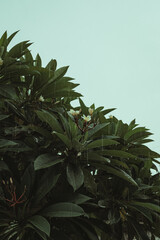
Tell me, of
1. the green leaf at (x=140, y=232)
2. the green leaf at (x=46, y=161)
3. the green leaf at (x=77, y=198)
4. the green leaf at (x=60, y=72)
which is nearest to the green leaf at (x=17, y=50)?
the green leaf at (x=60, y=72)

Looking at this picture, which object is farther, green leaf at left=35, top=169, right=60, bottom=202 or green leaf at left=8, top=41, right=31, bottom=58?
green leaf at left=8, top=41, right=31, bottom=58

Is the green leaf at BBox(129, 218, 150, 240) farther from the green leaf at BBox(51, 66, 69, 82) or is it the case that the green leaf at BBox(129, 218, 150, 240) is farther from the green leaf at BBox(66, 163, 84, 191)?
the green leaf at BBox(51, 66, 69, 82)

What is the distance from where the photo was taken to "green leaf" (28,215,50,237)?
899 mm

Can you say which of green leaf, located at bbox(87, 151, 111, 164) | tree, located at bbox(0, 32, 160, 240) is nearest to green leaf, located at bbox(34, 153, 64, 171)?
tree, located at bbox(0, 32, 160, 240)

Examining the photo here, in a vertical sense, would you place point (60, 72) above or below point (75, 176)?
above

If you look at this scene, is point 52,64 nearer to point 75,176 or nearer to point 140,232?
point 75,176

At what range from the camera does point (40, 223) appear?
94 centimetres

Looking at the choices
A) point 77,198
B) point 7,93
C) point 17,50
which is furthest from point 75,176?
point 17,50

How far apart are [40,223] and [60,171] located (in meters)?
0.26

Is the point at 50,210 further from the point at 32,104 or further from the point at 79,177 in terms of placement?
the point at 32,104

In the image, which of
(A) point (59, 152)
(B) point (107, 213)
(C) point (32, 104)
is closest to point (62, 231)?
(B) point (107, 213)

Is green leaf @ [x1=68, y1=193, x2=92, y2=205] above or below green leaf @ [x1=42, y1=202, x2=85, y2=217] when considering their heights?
above

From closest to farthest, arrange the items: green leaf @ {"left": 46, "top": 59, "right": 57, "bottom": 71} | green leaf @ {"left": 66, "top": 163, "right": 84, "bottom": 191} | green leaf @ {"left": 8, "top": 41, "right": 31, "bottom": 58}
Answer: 1. green leaf @ {"left": 66, "top": 163, "right": 84, "bottom": 191}
2. green leaf @ {"left": 8, "top": 41, "right": 31, "bottom": 58}
3. green leaf @ {"left": 46, "top": 59, "right": 57, "bottom": 71}

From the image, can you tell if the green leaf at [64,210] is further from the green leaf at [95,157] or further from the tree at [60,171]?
the green leaf at [95,157]
